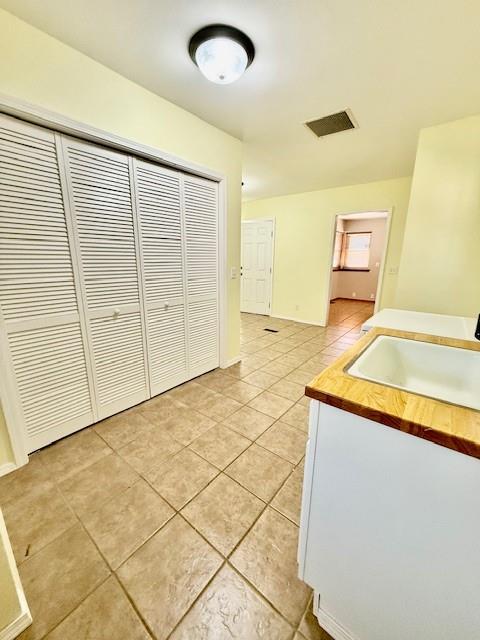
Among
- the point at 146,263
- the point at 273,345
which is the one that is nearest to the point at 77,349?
the point at 146,263

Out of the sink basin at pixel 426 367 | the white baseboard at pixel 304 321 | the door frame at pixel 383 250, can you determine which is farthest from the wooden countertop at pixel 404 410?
the white baseboard at pixel 304 321

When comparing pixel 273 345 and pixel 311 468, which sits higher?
pixel 311 468

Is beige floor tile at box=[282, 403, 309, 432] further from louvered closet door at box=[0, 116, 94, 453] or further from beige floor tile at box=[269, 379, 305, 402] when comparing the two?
louvered closet door at box=[0, 116, 94, 453]

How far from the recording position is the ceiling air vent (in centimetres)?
216

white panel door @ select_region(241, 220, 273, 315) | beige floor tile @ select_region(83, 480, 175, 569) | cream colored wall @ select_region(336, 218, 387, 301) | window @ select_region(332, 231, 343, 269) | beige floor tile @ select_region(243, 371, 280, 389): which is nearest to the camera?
beige floor tile @ select_region(83, 480, 175, 569)

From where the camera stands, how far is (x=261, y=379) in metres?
2.69

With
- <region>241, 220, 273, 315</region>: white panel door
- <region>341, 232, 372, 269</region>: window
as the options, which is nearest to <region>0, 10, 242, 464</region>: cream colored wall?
<region>241, 220, 273, 315</region>: white panel door

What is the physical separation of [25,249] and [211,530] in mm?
1822

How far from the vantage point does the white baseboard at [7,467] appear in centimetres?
149

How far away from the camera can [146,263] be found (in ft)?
6.73

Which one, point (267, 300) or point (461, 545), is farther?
point (267, 300)

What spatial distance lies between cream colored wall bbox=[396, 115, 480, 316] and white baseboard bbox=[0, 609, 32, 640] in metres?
3.23

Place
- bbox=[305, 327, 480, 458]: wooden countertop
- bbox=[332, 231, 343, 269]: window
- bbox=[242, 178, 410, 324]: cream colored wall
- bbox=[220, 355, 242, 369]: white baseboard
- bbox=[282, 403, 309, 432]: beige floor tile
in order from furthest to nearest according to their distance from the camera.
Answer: bbox=[332, 231, 343, 269]: window, bbox=[242, 178, 410, 324]: cream colored wall, bbox=[220, 355, 242, 369]: white baseboard, bbox=[282, 403, 309, 432]: beige floor tile, bbox=[305, 327, 480, 458]: wooden countertop

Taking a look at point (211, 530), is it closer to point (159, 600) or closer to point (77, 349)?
point (159, 600)
